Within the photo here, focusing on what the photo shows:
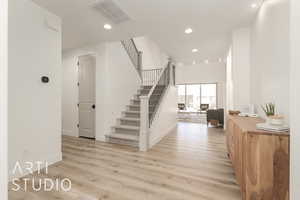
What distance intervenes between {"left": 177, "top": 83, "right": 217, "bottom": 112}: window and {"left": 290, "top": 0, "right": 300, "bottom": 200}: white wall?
10.2 metres

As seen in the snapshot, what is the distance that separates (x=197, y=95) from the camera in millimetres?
11820

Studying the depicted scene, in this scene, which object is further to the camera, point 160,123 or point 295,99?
point 160,123

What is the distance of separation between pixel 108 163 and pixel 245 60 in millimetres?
3738

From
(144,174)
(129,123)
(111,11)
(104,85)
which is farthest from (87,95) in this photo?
(144,174)

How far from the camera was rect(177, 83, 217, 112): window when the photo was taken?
11.0m

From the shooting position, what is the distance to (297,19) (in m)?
0.97

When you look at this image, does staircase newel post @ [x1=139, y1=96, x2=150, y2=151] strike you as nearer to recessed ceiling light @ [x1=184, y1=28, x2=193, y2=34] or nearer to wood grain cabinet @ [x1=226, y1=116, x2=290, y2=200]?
recessed ceiling light @ [x1=184, y1=28, x2=193, y2=34]

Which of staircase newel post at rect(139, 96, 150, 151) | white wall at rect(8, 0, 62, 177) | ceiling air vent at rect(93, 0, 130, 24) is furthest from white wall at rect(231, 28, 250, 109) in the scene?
white wall at rect(8, 0, 62, 177)

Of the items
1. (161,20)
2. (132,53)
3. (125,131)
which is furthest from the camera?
(132,53)

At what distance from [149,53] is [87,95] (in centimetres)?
432

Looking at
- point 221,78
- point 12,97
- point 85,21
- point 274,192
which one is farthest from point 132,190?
point 221,78

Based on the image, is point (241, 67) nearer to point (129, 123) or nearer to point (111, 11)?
point (111, 11)
